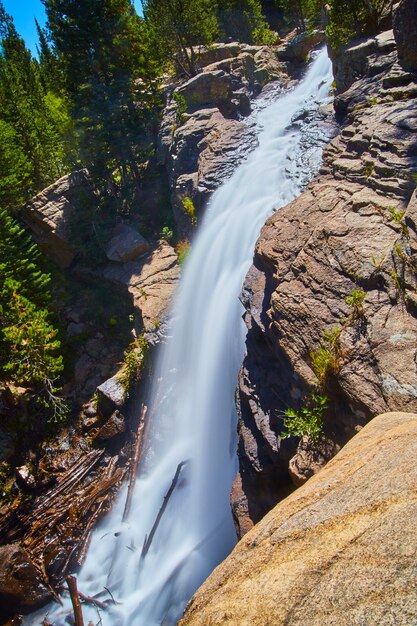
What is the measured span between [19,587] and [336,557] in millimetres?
12638

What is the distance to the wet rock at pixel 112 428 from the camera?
50.6ft

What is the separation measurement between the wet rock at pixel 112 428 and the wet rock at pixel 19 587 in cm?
466

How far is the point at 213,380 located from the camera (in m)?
12.9

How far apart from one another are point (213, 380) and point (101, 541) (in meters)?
6.26

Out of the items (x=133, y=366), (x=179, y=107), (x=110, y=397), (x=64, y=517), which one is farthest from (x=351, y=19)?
(x=64, y=517)

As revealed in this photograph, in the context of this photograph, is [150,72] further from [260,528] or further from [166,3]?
[260,528]

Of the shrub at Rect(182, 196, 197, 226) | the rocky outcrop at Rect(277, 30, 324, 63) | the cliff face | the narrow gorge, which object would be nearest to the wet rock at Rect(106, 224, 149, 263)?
the narrow gorge

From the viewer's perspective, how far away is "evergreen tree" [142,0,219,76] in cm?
2655

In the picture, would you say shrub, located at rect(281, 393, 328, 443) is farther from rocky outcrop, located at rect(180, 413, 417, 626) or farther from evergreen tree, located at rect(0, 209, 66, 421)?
evergreen tree, located at rect(0, 209, 66, 421)

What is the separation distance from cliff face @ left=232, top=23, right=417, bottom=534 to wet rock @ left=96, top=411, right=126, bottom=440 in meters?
7.55

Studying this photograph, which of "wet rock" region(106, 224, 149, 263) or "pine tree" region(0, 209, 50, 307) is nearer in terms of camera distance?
"pine tree" region(0, 209, 50, 307)

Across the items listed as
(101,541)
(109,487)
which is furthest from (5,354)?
(101,541)

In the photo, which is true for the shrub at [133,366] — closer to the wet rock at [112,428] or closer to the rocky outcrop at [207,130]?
the wet rock at [112,428]

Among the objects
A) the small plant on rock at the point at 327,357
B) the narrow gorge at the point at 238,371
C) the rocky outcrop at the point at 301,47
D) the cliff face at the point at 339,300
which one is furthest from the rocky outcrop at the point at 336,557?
the rocky outcrop at the point at 301,47
